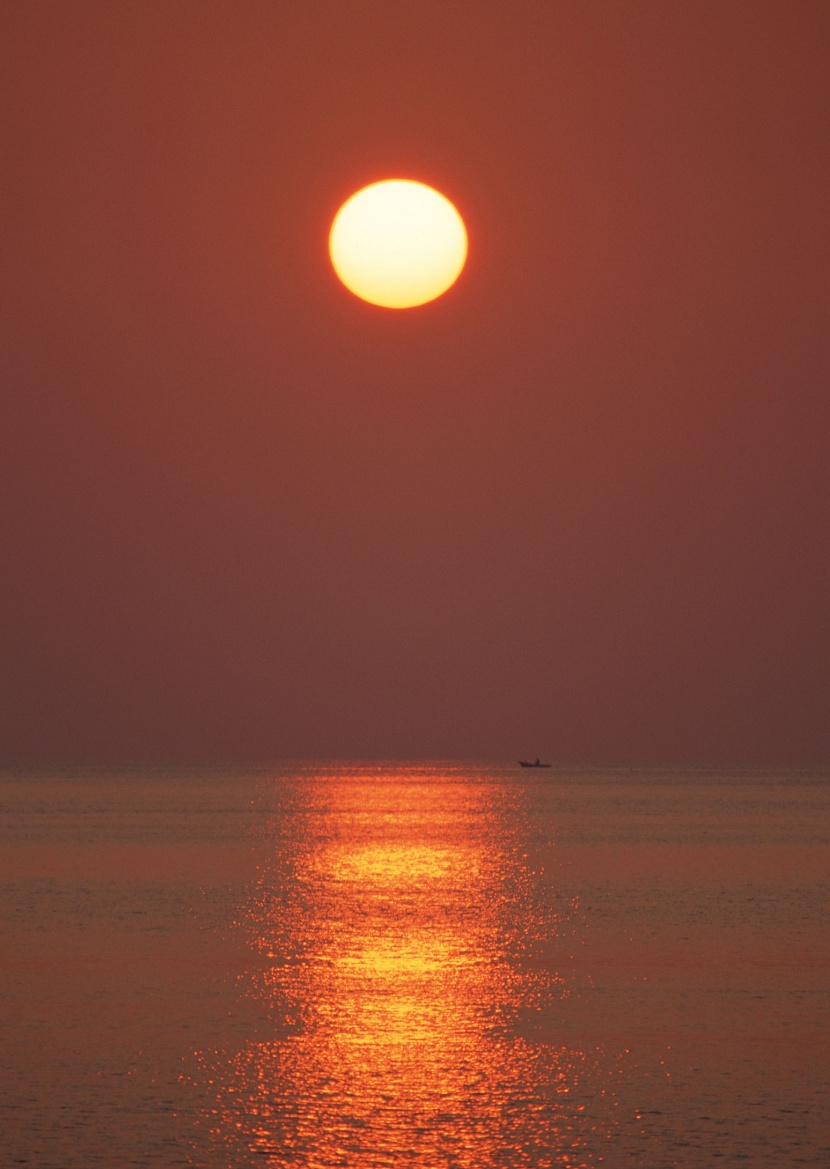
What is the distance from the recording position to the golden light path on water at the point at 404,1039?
23.1m

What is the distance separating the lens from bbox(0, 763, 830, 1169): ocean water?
23.3m

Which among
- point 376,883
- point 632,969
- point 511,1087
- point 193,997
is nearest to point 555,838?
point 376,883

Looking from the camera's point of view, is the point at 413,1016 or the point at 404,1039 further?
the point at 413,1016

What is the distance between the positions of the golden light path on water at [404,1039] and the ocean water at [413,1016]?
0.08m

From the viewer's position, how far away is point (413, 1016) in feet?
106

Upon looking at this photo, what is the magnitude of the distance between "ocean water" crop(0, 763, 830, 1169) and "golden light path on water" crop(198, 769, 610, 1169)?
0.28 ft

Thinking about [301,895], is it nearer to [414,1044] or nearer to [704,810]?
[414,1044]

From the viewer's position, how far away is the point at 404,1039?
97.7ft

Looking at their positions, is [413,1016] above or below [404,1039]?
above

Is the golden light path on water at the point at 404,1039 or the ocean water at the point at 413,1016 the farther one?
the ocean water at the point at 413,1016

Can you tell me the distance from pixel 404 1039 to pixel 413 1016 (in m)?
2.49

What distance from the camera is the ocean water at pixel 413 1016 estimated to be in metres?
23.3

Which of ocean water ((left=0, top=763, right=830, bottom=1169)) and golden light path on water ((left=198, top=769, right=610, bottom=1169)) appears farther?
ocean water ((left=0, top=763, right=830, bottom=1169))

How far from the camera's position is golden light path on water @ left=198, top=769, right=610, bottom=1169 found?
75.8 feet
